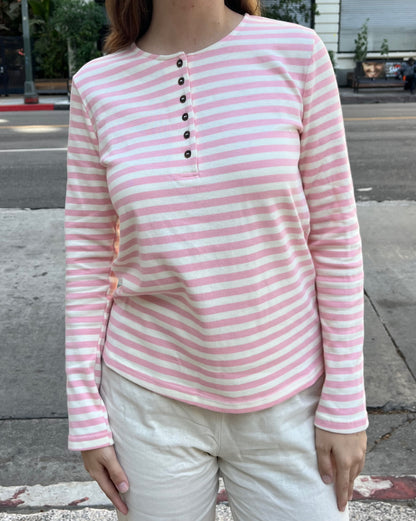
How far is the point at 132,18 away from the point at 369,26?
25213 millimetres

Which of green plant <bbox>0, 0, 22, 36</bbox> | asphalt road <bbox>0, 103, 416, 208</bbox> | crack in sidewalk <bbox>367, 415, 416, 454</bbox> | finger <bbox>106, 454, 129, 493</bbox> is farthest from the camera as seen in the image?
green plant <bbox>0, 0, 22, 36</bbox>

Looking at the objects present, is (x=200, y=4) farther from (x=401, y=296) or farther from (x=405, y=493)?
(x=401, y=296)

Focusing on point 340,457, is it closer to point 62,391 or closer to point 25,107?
point 62,391

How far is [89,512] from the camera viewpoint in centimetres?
262

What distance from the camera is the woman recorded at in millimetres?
1333

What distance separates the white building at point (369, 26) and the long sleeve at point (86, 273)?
2414 cm

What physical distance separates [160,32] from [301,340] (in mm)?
743

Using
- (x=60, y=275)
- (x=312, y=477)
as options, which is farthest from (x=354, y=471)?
(x=60, y=275)

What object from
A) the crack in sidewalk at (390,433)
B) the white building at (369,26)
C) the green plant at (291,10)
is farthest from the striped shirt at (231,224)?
the white building at (369,26)


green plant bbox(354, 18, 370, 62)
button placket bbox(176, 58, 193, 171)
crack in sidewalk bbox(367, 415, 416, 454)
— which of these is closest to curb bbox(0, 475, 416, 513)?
crack in sidewalk bbox(367, 415, 416, 454)

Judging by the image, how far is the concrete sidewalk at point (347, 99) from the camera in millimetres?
20000

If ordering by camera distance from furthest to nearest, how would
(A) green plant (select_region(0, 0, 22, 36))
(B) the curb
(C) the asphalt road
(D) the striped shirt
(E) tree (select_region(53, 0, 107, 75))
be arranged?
(A) green plant (select_region(0, 0, 22, 36)) < (E) tree (select_region(53, 0, 107, 75)) < (C) the asphalt road < (B) the curb < (D) the striped shirt

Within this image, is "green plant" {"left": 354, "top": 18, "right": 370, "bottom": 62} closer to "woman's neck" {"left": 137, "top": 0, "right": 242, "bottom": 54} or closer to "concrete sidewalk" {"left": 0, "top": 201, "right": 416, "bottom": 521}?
"concrete sidewalk" {"left": 0, "top": 201, "right": 416, "bottom": 521}

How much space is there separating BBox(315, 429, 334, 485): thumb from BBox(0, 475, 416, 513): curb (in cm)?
138
